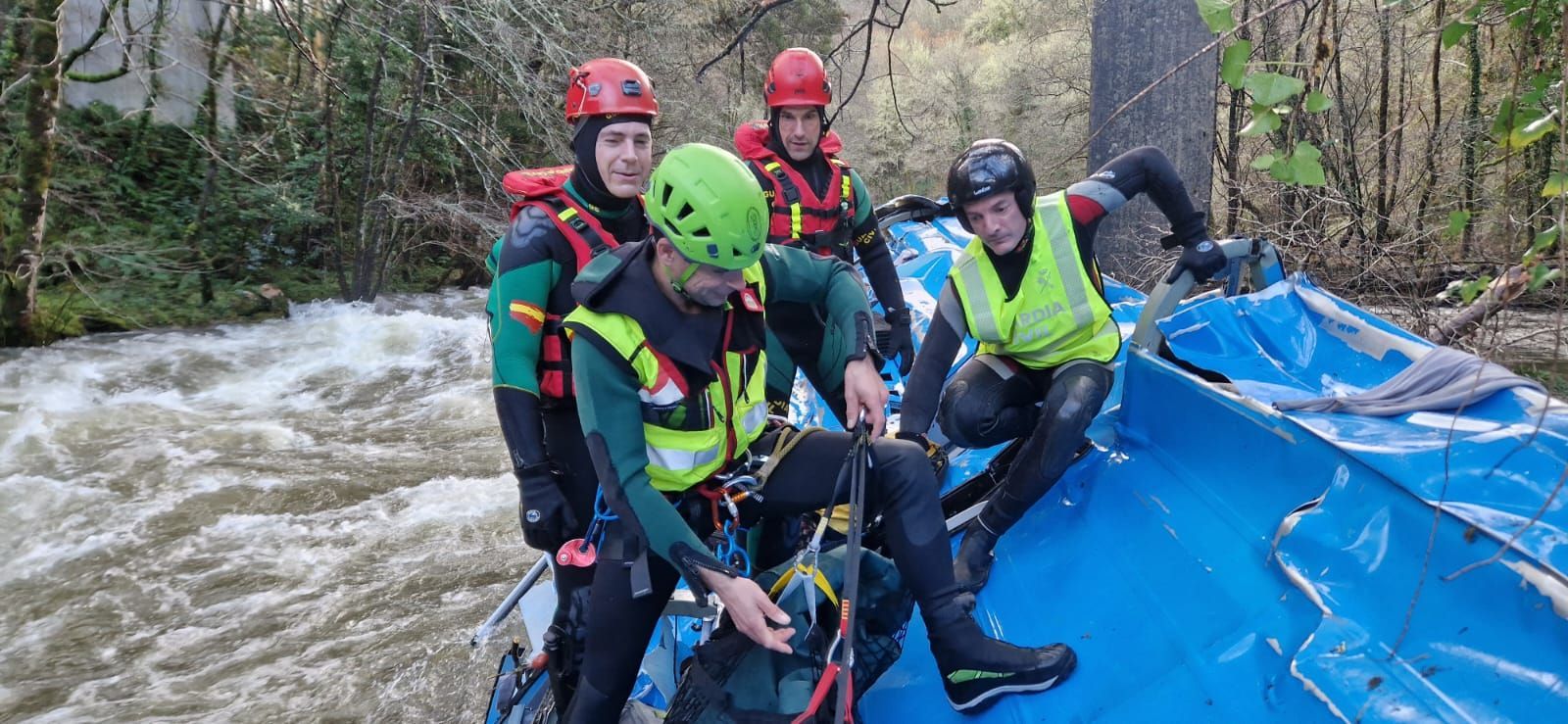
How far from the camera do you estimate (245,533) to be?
18.6 feet

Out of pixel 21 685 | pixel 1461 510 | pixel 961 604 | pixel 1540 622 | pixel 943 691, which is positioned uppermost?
pixel 1461 510

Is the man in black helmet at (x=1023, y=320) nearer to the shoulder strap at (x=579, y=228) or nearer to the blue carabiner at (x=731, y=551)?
the blue carabiner at (x=731, y=551)

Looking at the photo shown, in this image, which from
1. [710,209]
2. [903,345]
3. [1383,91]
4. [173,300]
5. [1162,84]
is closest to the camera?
[710,209]

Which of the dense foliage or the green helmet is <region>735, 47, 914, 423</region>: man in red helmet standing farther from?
the dense foliage

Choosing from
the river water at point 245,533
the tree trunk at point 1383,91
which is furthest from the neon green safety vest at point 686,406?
the tree trunk at point 1383,91

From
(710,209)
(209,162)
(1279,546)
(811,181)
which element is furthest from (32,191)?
(1279,546)

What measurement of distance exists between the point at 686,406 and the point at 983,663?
87 cm

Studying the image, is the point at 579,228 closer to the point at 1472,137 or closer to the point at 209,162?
the point at 1472,137

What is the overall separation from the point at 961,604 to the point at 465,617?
3.19 meters

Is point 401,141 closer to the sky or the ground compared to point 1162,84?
closer to the sky

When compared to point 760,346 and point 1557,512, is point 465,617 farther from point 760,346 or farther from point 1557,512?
point 1557,512

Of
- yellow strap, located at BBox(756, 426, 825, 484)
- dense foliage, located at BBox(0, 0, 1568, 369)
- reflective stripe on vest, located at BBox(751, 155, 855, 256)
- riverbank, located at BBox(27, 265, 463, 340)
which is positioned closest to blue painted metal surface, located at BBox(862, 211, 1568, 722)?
yellow strap, located at BBox(756, 426, 825, 484)

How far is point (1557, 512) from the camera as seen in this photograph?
68.8 inches

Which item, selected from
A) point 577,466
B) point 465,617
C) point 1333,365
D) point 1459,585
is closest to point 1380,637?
point 1459,585
